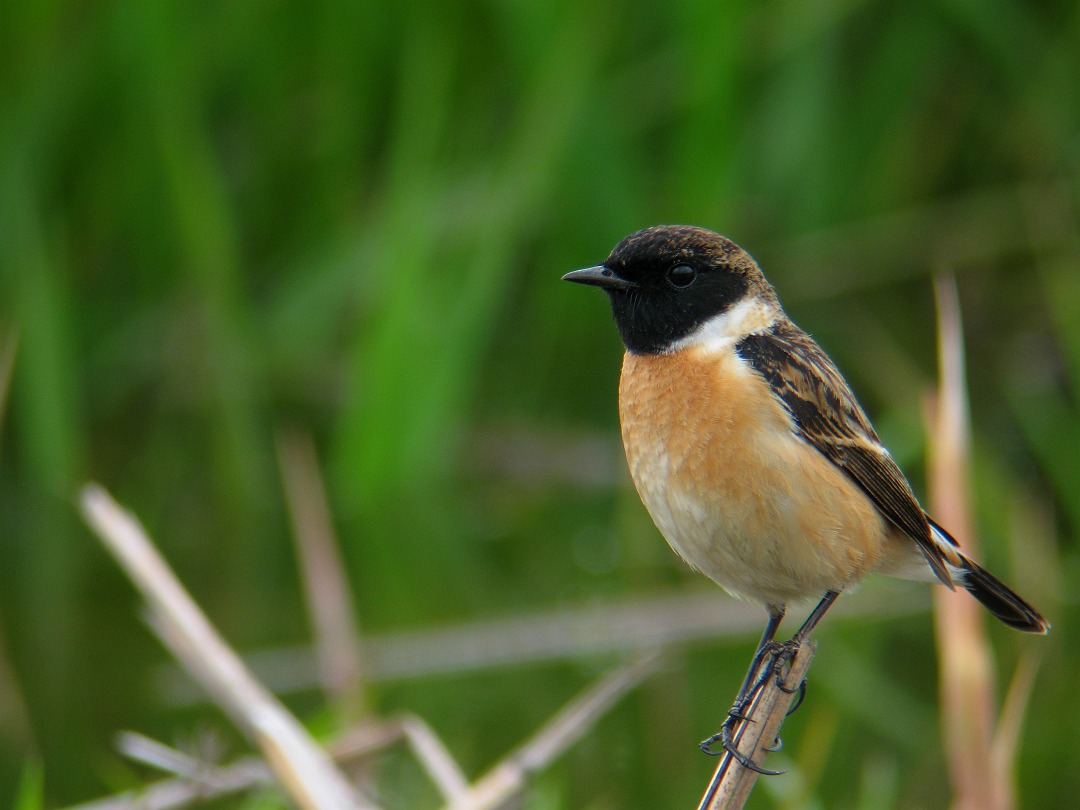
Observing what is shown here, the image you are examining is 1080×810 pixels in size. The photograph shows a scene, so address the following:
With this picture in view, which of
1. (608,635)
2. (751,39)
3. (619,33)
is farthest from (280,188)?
(608,635)

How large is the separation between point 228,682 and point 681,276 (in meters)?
1.67

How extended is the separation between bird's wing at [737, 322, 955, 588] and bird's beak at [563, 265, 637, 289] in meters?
0.38

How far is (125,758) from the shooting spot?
259 inches

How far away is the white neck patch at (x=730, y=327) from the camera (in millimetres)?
4348

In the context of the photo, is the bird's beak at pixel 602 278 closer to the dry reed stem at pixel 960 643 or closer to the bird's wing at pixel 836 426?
the bird's wing at pixel 836 426

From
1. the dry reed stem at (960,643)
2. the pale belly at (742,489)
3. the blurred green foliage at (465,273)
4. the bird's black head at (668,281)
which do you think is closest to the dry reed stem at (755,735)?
the pale belly at (742,489)

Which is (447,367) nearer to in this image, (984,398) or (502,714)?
(502,714)

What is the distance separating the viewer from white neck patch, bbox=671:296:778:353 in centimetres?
435

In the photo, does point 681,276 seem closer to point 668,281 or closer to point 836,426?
point 668,281

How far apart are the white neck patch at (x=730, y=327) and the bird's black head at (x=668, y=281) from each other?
2cm

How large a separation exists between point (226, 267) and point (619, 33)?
2640 millimetres

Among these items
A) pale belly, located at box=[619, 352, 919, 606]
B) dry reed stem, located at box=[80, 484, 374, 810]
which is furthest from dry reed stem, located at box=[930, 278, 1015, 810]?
dry reed stem, located at box=[80, 484, 374, 810]

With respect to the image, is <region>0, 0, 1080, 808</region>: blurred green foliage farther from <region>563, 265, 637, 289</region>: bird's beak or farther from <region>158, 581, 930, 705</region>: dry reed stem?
<region>563, 265, 637, 289</region>: bird's beak

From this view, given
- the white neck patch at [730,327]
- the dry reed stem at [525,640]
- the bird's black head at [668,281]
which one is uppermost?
the bird's black head at [668,281]
